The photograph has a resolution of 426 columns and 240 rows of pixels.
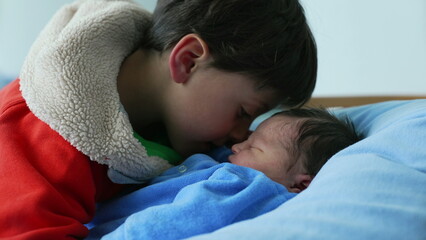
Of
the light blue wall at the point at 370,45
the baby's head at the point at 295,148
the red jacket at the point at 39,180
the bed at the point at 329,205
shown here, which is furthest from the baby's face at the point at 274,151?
the light blue wall at the point at 370,45

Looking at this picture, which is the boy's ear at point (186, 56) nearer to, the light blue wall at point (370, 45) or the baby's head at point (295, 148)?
the baby's head at point (295, 148)

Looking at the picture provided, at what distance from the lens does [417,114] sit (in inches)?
28.6

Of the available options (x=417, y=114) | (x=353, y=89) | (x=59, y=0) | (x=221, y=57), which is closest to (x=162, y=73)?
(x=221, y=57)

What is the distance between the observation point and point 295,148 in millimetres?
820

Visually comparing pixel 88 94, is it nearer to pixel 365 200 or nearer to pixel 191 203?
pixel 191 203

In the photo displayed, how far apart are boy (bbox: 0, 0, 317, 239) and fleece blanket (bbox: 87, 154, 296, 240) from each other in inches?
1.6

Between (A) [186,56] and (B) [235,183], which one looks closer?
(B) [235,183]

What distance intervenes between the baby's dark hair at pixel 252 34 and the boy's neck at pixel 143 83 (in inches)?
1.7

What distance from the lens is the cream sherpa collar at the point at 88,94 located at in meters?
0.70

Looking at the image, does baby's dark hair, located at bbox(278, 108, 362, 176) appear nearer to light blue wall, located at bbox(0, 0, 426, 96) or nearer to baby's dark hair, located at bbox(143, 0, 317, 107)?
baby's dark hair, located at bbox(143, 0, 317, 107)

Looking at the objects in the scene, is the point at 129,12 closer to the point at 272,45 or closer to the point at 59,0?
the point at 272,45

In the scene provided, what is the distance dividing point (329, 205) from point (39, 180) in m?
0.38

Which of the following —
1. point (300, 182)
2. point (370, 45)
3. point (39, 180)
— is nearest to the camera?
point (39, 180)

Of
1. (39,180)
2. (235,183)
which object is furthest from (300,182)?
(39,180)
